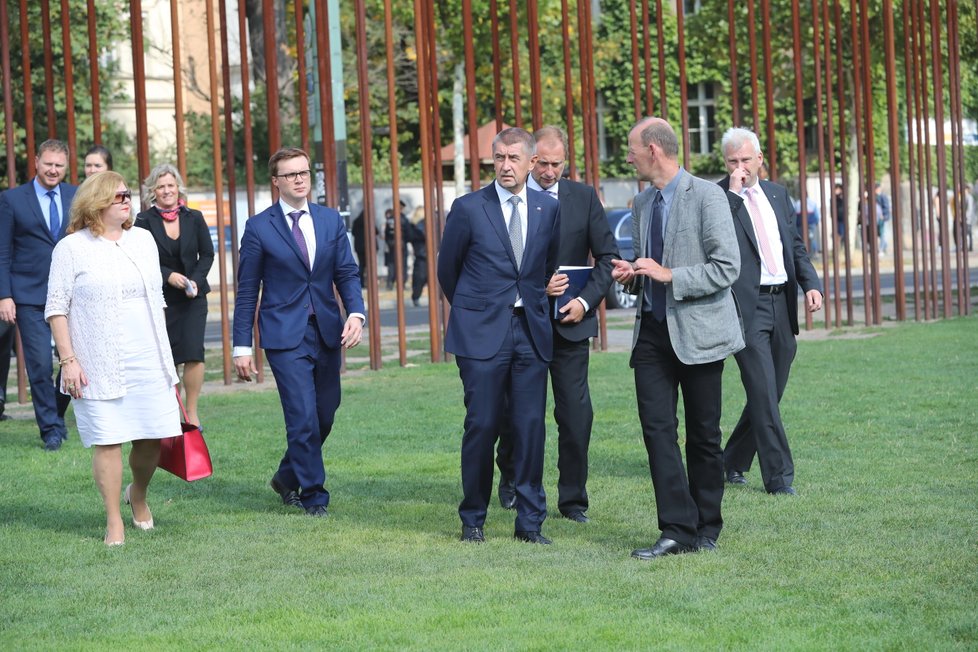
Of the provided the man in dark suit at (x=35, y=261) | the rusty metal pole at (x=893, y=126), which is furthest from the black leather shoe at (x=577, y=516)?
the rusty metal pole at (x=893, y=126)

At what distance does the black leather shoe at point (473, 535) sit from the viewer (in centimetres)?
698

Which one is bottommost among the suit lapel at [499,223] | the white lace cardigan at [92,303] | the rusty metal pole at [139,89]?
the white lace cardigan at [92,303]

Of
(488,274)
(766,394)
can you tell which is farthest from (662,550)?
(766,394)

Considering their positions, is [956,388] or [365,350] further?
[365,350]

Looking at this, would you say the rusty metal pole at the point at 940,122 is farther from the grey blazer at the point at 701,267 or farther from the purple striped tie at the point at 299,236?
the grey blazer at the point at 701,267

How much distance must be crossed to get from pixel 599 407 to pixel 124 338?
4902 millimetres

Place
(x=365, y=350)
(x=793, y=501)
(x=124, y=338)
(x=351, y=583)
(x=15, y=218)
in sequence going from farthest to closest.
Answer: (x=365, y=350)
(x=15, y=218)
(x=793, y=501)
(x=124, y=338)
(x=351, y=583)

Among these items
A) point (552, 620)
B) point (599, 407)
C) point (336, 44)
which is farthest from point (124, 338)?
point (336, 44)

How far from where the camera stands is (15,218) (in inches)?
408

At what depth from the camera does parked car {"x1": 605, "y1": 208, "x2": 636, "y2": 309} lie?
77.6 ft

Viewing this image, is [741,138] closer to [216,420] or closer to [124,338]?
[124,338]

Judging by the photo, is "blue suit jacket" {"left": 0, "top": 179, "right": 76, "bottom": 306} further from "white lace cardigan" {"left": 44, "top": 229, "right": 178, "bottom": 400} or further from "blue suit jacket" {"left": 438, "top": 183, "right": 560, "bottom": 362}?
"blue suit jacket" {"left": 438, "top": 183, "right": 560, "bottom": 362}

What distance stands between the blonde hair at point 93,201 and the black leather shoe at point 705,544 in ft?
9.83

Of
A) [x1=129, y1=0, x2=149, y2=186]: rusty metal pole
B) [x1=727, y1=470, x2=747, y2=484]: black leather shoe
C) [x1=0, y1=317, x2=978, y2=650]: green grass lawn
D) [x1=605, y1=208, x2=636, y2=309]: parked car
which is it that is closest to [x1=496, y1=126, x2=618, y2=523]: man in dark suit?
[x1=0, y1=317, x2=978, y2=650]: green grass lawn
